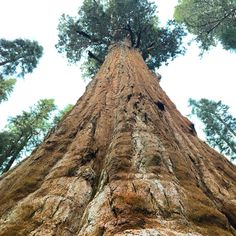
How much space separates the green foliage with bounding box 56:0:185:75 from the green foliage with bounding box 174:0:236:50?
3.66 feet

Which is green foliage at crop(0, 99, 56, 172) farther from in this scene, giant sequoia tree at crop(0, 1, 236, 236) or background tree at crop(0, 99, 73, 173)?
giant sequoia tree at crop(0, 1, 236, 236)

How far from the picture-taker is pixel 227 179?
15.4 feet

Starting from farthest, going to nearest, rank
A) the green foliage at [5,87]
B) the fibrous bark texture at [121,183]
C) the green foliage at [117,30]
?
the green foliage at [5,87]
the green foliage at [117,30]
the fibrous bark texture at [121,183]

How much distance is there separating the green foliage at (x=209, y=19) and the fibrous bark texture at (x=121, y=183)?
13.8 metres

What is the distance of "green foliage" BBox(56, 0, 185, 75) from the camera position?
16.9 metres

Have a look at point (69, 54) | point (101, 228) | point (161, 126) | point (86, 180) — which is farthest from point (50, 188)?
point (69, 54)

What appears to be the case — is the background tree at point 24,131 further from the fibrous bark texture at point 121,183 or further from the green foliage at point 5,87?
the fibrous bark texture at point 121,183

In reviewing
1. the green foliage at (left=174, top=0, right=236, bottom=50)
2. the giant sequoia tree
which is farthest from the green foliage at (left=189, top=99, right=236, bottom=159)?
the giant sequoia tree

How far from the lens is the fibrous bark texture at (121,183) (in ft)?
9.42

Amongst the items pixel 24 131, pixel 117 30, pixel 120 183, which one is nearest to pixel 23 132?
pixel 24 131

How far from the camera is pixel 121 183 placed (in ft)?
10.9

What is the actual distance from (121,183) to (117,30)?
14.4 meters

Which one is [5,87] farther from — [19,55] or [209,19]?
[209,19]

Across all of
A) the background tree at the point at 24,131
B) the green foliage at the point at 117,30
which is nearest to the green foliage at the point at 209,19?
the green foliage at the point at 117,30
